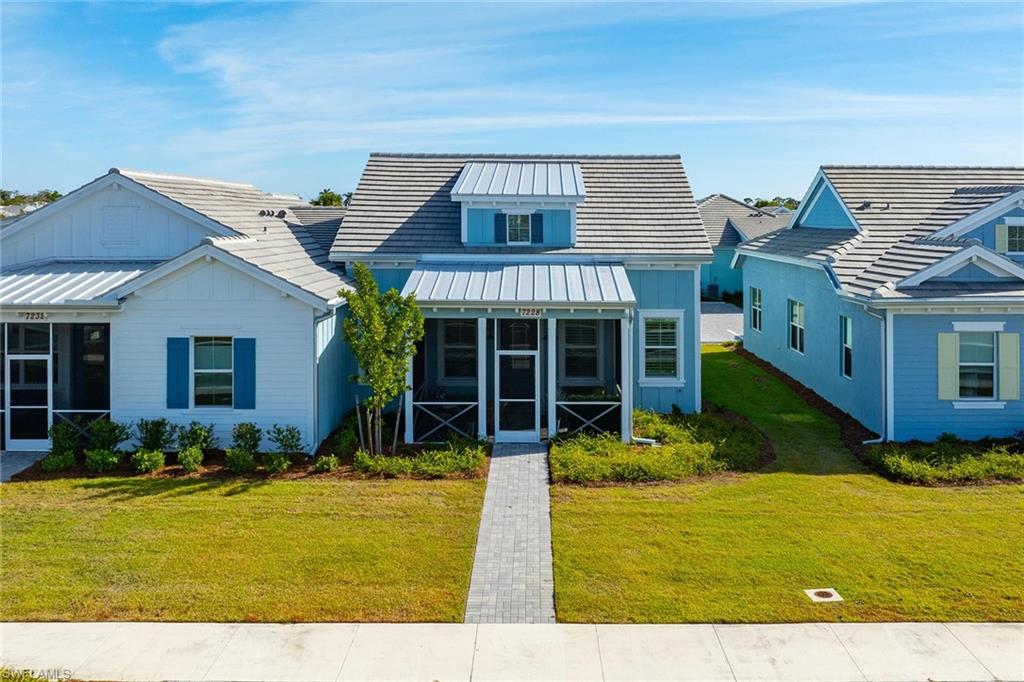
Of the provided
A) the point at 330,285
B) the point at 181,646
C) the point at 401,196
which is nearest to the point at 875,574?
the point at 181,646

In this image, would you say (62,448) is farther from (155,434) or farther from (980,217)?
(980,217)

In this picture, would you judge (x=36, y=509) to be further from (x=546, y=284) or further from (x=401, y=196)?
(x=401, y=196)

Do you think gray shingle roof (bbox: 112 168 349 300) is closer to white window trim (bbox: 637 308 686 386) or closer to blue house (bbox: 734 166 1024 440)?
white window trim (bbox: 637 308 686 386)

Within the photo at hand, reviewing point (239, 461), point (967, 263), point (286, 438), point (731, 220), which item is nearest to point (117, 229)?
point (286, 438)

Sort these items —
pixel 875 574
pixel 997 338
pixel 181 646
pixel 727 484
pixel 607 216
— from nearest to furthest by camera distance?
pixel 181 646 < pixel 875 574 < pixel 727 484 < pixel 997 338 < pixel 607 216

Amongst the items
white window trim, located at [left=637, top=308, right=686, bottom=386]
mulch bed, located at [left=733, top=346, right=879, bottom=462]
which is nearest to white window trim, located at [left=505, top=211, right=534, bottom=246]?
white window trim, located at [left=637, top=308, right=686, bottom=386]

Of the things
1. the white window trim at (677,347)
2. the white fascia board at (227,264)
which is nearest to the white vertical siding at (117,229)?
the white fascia board at (227,264)

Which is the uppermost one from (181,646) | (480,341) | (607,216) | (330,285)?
(607,216)

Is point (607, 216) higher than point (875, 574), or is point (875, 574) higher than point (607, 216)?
point (607, 216)
